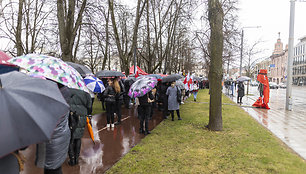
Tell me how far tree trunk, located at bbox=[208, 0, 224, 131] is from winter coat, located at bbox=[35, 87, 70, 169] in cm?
525

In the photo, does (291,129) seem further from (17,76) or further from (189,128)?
(17,76)

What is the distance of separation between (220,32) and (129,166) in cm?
513

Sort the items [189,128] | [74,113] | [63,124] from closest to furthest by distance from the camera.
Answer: [63,124], [74,113], [189,128]

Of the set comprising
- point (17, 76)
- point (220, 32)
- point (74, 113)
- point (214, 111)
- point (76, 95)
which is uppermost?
point (220, 32)

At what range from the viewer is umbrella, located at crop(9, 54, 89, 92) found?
2.81m

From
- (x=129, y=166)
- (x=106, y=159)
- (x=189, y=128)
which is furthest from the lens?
(x=189, y=128)

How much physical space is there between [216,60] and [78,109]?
477cm

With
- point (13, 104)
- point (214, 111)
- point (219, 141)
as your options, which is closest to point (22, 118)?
point (13, 104)

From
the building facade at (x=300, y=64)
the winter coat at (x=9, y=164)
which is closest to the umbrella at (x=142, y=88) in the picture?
the winter coat at (x=9, y=164)

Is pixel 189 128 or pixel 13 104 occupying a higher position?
pixel 13 104

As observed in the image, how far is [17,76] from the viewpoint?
A: 1.78 meters

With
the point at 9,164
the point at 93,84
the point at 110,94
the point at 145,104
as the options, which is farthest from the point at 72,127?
the point at 93,84

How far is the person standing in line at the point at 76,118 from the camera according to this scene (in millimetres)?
3904

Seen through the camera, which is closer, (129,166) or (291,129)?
(129,166)
